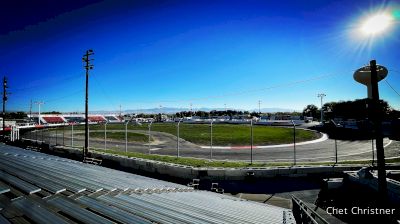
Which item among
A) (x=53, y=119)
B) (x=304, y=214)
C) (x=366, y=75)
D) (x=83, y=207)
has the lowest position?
(x=304, y=214)

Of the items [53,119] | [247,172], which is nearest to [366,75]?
[247,172]

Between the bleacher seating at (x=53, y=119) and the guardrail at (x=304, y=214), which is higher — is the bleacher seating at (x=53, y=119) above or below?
above

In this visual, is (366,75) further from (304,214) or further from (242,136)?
(242,136)

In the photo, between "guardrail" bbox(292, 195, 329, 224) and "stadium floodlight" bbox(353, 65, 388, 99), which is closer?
"guardrail" bbox(292, 195, 329, 224)

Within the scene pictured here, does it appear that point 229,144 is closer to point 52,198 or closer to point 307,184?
point 307,184

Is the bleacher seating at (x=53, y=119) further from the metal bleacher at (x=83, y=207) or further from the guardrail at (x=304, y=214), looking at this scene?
the guardrail at (x=304, y=214)

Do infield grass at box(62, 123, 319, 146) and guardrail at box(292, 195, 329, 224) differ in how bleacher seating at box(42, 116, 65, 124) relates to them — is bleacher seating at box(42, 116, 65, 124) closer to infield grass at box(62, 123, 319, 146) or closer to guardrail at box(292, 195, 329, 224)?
infield grass at box(62, 123, 319, 146)

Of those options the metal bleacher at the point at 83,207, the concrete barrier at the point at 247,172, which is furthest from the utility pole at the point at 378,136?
the concrete barrier at the point at 247,172

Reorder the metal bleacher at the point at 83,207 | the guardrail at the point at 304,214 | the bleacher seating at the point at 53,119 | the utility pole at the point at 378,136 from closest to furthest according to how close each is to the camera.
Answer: the metal bleacher at the point at 83,207 < the guardrail at the point at 304,214 < the utility pole at the point at 378,136 < the bleacher seating at the point at 53,119

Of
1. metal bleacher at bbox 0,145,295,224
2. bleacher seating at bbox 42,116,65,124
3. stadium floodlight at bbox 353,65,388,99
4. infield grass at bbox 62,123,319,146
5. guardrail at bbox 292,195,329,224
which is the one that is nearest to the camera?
metal bleacher at bbox 0,145,295,224

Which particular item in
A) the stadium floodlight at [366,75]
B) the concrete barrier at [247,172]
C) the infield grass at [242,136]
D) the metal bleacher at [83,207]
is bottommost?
the concrete barrier at [247,172]

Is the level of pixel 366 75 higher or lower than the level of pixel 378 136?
higher

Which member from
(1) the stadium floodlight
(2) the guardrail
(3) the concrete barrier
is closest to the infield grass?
(3) the concrete barrier

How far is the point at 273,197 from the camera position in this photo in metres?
13.6
